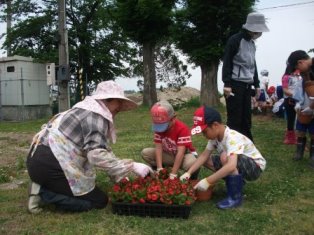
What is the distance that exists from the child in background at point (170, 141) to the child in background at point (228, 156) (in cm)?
33

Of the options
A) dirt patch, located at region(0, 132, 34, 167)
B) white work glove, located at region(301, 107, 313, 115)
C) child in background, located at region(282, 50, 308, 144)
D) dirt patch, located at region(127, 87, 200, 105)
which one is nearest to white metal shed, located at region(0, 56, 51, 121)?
dirt patch, located at region(127, 87, 200, 105)

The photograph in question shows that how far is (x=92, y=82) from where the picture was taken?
27312 mm

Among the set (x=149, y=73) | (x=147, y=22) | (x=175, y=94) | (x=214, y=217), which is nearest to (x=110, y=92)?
(x=214, y=217)

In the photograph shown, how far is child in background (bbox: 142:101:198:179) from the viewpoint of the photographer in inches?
184

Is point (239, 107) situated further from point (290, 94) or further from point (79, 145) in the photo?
point (79, 145)

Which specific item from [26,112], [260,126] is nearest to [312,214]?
[260,126]

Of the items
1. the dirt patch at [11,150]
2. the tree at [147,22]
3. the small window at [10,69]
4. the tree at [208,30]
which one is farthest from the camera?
the small window at [10,69]

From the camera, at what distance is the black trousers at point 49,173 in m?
4.09

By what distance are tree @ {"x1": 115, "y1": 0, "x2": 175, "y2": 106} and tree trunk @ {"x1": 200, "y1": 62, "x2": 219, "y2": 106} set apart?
297 centimetres

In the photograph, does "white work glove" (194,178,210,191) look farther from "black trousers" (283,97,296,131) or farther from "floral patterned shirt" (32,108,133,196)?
"black trousers" (283,97,296,131)

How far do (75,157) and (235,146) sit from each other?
1.42 m

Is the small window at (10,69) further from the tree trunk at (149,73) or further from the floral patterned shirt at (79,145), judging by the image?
the floral patterned shirt at (79,145)

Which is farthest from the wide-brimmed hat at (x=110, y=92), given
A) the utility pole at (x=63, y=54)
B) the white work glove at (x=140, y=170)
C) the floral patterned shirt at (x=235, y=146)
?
the utility pole at (x=63, y=54)

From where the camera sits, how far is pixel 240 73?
5863mm
